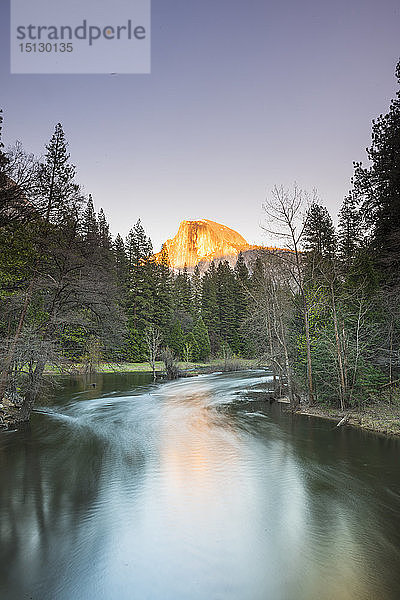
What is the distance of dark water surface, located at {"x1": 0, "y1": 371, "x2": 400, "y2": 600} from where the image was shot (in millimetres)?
5625

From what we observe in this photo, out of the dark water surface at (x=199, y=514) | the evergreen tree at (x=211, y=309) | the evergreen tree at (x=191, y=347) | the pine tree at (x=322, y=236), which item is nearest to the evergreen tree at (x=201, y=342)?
the evergreen tree at (x=191, y=347)

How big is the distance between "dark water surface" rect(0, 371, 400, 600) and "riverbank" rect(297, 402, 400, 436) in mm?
791

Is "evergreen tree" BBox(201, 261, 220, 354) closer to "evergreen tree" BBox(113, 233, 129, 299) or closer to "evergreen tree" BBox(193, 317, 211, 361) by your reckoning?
"evergreen tree" BBox(193, 317, 211, 361)

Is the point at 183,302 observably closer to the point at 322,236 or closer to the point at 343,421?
the point at 322,236

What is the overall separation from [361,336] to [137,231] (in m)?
48.7

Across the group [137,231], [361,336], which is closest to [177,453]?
[361,336]

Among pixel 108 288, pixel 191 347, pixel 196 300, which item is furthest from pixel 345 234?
pixel 196 300

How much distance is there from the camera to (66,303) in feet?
60.4

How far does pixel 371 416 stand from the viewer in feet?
52.1

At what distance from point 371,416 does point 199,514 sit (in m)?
10.5

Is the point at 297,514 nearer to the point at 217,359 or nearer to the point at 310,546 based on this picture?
the point at 310,546

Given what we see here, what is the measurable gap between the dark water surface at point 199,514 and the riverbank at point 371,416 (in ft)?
2.60

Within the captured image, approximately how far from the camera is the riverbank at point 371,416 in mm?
14591

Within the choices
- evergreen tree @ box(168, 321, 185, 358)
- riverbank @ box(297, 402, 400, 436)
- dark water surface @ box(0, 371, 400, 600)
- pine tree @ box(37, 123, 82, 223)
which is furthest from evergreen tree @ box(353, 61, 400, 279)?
evergreen tree @ box(168, 321, 185, 358)
